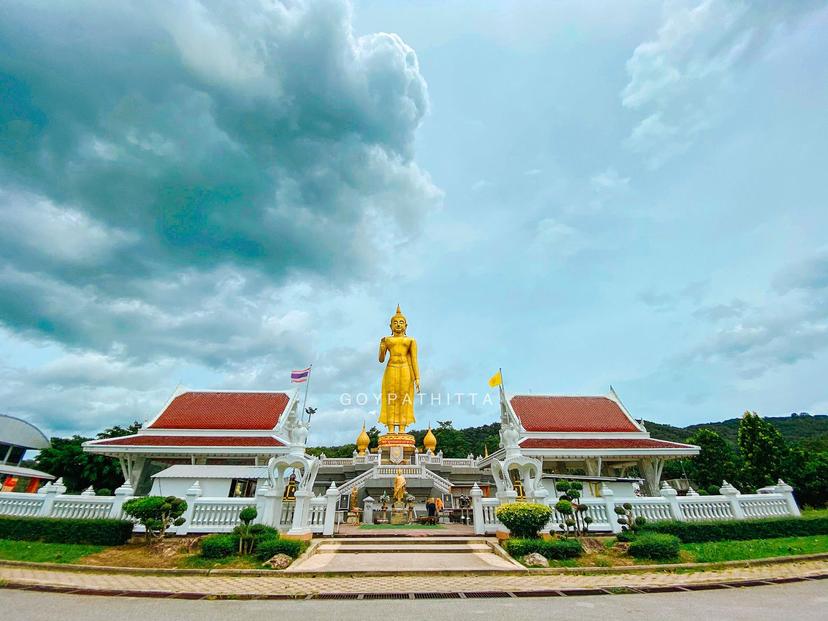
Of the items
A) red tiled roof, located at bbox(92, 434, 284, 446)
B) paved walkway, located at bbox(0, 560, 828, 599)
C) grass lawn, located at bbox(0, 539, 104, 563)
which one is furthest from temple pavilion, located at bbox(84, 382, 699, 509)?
paved walkway, located at bbox(0, 560, 828, 599)

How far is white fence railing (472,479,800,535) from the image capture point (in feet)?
41.1

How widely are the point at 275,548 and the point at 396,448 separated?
1660 cm

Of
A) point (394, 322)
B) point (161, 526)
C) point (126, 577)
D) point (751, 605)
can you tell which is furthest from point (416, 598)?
point (394, 322)

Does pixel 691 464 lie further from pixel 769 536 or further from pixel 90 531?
pixel 90 531

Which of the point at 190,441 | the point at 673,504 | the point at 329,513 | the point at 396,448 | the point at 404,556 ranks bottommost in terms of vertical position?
the point at 404,556

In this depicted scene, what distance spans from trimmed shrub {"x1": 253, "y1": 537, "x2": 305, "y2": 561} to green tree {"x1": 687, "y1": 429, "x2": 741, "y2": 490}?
27.4 meters

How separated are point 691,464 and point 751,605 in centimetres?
2773

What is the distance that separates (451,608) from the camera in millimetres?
6652

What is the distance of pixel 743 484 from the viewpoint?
24688 mm

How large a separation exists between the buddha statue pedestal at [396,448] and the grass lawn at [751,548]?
1673 centimetres

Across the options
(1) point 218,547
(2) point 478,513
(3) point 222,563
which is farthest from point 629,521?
(1) point 218,547

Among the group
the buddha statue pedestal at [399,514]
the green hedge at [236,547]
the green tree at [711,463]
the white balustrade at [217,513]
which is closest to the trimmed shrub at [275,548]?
the green hedge at [236,547]

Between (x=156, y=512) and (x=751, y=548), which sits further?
(x=751, y=548)

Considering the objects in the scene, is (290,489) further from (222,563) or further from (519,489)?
(519,489)
